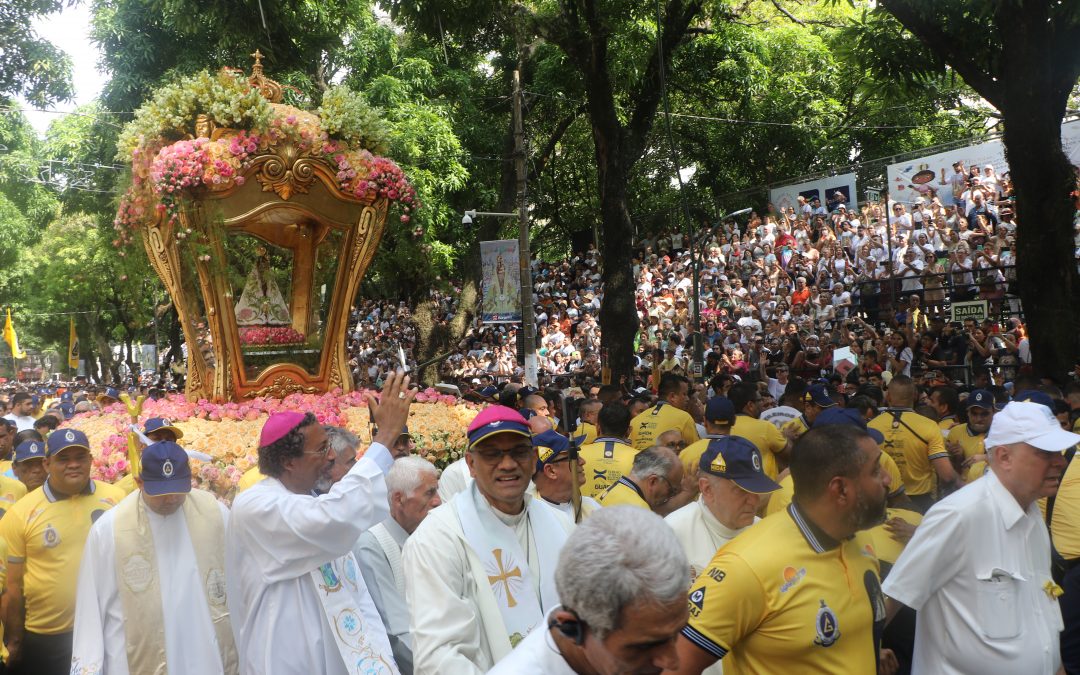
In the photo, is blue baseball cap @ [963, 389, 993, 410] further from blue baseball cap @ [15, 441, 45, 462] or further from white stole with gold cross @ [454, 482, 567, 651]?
blue baseball cap @ [15, 441, 45, 462]

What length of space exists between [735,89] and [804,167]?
11289 millimetres

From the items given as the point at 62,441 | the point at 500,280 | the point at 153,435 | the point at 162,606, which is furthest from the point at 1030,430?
the point at 500,280

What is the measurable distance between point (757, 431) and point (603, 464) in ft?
5.52

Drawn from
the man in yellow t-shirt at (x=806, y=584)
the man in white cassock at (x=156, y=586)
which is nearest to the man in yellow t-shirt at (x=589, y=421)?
the man in white cassock at (x=156, y=586)

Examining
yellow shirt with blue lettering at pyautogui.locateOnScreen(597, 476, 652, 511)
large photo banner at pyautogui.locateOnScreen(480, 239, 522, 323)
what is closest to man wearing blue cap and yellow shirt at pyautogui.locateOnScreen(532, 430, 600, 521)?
yellow shirt with blue lettering at pyautogui.locateOnScreen(597, 476, 652, 511)

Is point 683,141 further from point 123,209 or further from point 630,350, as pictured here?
point 123,209

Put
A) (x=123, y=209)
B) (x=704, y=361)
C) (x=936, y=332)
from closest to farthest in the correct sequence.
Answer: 1. (x=123, y=209)
2. (x=936, y=332)
3. (x=704, y=361)

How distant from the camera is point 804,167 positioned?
113ft

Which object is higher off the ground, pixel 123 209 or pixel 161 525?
pixel 123 209

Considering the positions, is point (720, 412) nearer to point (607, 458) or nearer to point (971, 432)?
point (607, 458)

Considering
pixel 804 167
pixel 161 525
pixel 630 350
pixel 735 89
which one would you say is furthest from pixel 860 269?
pixel 161 525

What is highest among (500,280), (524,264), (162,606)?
(524,264)

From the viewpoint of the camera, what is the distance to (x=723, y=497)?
179 inches

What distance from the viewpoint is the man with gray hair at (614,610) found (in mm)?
2393
